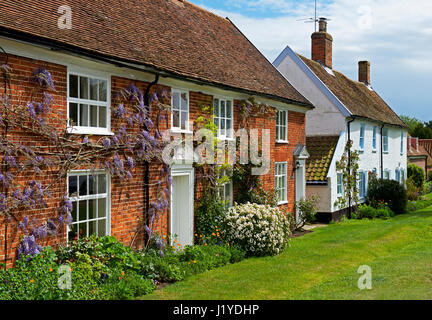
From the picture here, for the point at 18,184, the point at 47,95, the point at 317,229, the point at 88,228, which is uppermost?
the point at 47,95

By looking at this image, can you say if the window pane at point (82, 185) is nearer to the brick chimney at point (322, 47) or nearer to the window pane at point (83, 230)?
the window pane at point (83, 230)

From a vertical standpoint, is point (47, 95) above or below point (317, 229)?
above

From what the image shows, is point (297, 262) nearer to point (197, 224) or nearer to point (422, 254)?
point (197, 224)

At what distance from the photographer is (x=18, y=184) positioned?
339 inches

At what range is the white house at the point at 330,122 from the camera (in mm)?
22938

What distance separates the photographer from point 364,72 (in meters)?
35.9

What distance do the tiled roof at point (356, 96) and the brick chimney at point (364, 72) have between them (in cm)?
100

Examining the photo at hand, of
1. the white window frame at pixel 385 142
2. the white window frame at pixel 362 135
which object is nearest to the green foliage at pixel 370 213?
the white window frame at pixel 362 135

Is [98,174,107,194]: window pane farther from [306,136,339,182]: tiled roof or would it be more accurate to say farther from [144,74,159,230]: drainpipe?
[306,136,339,182]: tiled roof

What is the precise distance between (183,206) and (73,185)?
4014 millimetres
